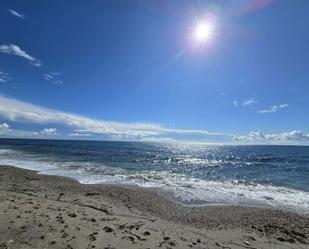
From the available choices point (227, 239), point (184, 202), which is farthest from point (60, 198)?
point (227, 239)

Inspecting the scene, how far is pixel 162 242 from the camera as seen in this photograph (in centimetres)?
651

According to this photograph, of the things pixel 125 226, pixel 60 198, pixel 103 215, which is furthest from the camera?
pixel 60 198

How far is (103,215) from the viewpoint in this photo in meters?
8.73

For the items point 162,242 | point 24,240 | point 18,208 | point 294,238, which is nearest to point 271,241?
point 294,238

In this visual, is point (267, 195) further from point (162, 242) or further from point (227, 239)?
point (162, 242)

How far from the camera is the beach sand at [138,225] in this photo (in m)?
6.24

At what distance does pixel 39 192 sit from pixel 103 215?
5.41 m

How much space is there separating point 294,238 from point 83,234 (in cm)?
674

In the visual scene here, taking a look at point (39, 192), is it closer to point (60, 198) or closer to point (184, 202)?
point (60, 198)

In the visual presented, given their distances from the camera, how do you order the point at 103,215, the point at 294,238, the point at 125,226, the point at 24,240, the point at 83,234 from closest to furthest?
the point at 24,240 < the point at 83,234 < the point at 125,226 < the point at 294,238 < the point at 103,215

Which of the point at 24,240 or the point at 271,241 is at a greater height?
the point at 24,240

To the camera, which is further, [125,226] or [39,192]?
[39,192]

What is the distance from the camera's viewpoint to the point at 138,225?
784cm

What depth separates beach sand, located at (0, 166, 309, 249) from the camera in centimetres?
624
